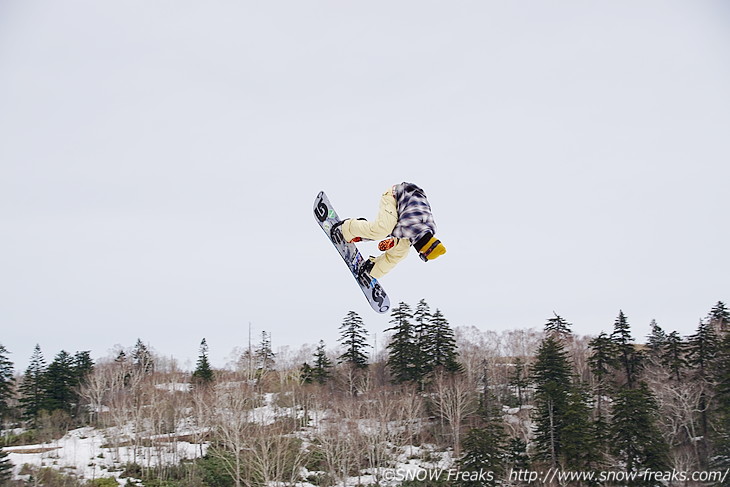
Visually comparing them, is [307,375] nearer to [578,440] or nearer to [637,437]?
[578,440]

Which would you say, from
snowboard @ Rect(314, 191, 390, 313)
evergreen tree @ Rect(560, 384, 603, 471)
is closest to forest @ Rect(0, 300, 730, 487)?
evergreen tree @ Rect(560, 384, 603, 471)

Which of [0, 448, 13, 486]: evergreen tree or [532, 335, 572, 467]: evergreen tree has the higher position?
[532, 335, 572, 467]: evergreen tree

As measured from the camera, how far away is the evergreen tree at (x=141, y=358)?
63.7 metres

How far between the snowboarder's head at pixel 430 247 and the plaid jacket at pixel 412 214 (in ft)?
0.21

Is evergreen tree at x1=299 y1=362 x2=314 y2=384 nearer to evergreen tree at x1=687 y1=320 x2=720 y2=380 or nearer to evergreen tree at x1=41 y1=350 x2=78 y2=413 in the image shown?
evergreen tree at x1=41 y1=350 x2=78 y2=413

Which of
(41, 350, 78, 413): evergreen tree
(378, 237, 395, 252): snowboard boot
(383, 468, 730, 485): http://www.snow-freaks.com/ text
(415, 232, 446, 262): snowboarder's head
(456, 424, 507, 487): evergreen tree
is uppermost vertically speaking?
(378, 237, 395, 252): snowboard boot

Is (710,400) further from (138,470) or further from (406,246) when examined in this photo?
(406,246)

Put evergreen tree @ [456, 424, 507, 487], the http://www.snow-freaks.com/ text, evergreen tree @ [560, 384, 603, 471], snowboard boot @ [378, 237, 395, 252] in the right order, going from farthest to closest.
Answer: evergreen tree @ [560, 384, 603, 471] → evergreen tree @ [456, 424, 507, 487] → the http://www.snow-freaks.com/ text → snowboard boot @ [378, 237, 395, 252]

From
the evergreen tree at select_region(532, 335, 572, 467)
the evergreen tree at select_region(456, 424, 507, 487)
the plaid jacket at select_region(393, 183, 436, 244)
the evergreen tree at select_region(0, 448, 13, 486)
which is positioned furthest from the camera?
the evergreen tree at select_region(0, 448, 13, 486)

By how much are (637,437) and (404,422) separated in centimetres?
1608

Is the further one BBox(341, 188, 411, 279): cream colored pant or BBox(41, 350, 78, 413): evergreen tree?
BBox(41, 350, 78, 413): evergreen tree

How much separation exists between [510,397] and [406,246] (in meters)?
49.1

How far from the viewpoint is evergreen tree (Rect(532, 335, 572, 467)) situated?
32.1 meters

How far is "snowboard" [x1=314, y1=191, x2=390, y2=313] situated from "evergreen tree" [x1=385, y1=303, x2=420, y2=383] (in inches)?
1509
